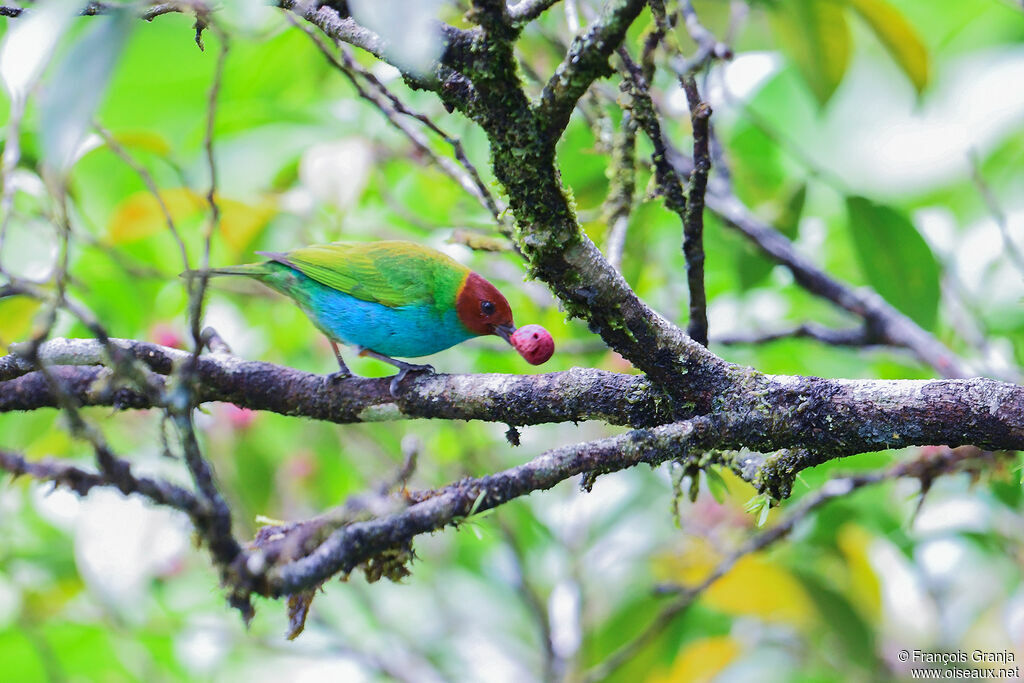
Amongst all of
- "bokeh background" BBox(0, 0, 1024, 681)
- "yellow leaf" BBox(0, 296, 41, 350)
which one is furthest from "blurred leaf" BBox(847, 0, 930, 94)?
"yellow leaf" BBox(0, 296, 41, 350)

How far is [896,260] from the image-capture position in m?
2.88

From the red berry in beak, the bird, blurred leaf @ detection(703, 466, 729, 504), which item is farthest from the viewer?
the bird

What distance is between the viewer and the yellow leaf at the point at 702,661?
3.66 metres

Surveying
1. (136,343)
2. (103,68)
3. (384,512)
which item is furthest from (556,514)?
(103,68)

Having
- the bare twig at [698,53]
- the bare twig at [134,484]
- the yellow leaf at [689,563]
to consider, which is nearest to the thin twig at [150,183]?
the bare twig at [134,484]

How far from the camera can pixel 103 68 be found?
914 mm

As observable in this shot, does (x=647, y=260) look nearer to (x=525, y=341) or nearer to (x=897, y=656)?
(x=525, y=341)

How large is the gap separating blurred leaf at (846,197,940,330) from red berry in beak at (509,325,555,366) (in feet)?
4.48

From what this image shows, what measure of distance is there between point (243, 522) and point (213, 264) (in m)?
1.28

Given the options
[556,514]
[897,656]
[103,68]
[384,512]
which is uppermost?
[103,68]

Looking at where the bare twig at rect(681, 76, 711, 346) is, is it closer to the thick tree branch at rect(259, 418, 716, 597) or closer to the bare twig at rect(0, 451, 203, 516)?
the thick tree branch at rect(259, 418, 716, 597)

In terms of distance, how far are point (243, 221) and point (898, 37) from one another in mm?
2582

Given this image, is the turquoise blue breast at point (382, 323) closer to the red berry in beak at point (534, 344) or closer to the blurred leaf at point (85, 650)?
the red berry in beak at point (534, 344)

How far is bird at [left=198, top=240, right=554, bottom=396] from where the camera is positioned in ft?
9.95
